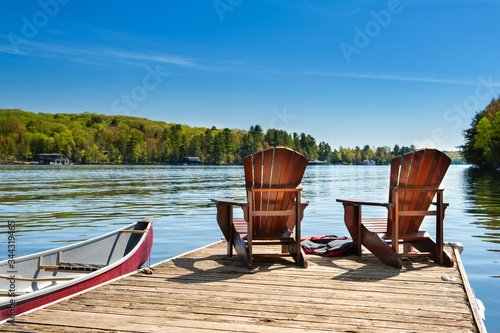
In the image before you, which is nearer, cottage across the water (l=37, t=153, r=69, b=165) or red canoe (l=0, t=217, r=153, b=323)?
red canoe (l=0, t=217, r=153, b=323)

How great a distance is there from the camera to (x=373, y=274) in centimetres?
432

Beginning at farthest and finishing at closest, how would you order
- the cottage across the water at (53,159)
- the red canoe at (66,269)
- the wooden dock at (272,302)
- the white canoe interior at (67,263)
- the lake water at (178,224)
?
the cottage across the water at (53,159) < the lake water at (178,224) < the white canoe interior at (67,263) < the red canoe at (66,269) < the wooden dock at (272,302)

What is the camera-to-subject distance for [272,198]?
15.6ft

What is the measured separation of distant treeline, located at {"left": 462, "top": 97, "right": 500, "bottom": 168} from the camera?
52.8 m

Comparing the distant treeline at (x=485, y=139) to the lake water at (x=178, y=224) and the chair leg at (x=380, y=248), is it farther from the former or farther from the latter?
the chair leg at (x=380, y=248)

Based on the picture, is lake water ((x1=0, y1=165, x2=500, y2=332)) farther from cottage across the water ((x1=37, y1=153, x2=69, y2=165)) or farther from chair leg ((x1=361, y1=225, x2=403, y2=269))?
cottage across the water ((x1=37, y1=153, x2=69, y2=165))

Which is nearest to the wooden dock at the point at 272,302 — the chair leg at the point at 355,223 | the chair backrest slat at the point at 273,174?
the chair leg at the point at 355,223

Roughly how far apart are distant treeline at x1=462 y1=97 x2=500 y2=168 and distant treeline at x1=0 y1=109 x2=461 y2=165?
7245 cm

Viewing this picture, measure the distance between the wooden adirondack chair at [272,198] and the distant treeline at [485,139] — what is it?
55727 mm

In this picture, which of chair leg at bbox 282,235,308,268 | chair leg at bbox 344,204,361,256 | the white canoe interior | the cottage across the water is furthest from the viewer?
the cottage across the water

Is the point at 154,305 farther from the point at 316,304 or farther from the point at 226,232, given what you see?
the point at 226,232

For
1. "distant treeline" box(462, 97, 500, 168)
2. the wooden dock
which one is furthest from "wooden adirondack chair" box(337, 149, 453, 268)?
"distant treeline" box(462, 97, 500, 168)

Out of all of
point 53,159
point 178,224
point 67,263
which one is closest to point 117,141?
point 53,159

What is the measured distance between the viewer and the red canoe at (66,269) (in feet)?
10.7
